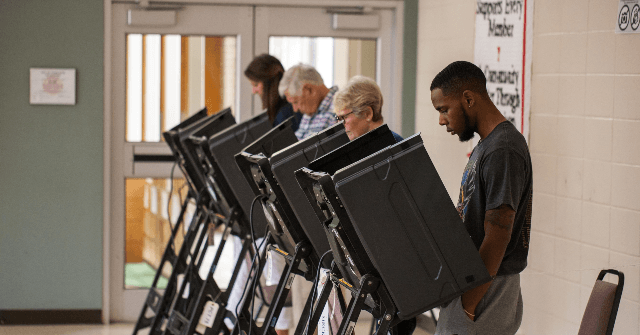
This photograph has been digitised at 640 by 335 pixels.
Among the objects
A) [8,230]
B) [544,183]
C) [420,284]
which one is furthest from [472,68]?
[8,230]

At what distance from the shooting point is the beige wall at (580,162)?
2725mm

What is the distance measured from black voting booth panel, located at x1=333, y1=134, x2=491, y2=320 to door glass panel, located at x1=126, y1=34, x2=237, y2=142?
334 cm

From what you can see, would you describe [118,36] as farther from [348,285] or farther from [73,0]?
[348,285]

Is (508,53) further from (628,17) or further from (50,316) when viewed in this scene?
(50,316)

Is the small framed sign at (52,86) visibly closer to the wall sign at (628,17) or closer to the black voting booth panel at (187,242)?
the black voting booth panel at (187,242)

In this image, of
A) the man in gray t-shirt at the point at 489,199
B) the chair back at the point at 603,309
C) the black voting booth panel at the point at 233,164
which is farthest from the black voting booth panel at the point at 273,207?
the chair back at the point at 603,309

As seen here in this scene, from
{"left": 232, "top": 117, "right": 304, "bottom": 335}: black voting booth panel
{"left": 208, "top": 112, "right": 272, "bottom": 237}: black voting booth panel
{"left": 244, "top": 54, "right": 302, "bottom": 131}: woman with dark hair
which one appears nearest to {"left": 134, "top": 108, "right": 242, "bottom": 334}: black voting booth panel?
{"left": 208, "top": 112, "right": 272, "bottom": 237}: black voting booth panel

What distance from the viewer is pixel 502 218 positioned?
1851 mm

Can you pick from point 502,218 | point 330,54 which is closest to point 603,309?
point 502,218

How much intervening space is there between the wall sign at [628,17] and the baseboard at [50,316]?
360 centimetres

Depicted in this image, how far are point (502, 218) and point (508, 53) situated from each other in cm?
189

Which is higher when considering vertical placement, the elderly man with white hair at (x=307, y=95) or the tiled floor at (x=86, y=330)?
the elderly man with white hair at (x=307, y=95)

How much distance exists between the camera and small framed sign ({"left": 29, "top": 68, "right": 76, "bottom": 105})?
4645 mm

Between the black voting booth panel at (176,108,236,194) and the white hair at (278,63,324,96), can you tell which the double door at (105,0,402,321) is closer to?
the black voting booth panel at (176,108,236,194)
